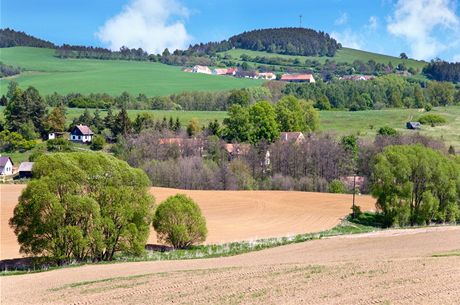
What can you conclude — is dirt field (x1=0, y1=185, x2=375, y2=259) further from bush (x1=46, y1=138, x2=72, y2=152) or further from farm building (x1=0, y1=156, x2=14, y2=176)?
bush (x1=46, y1=138, x2=72, y2=152)

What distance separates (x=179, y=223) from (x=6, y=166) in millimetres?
50961

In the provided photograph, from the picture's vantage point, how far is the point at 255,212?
67688 millimetres

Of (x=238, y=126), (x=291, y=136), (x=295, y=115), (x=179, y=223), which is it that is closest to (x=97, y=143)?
(x=238, y=126)

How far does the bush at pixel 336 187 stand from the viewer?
85125 mm

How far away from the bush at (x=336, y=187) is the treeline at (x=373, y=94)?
263ft

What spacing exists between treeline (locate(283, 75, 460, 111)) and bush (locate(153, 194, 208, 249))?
121 m

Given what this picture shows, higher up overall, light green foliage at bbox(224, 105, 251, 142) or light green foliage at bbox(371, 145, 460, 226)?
light green foliage at bbox(224, 105, 251, 142)

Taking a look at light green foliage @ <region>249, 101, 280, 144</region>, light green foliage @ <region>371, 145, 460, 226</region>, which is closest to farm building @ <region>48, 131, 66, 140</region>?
light green foliage @ <region>249, 101, 280, 144</region>

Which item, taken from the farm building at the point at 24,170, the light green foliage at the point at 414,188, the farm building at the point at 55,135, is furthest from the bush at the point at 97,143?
the light green foliage at the point at 414,188

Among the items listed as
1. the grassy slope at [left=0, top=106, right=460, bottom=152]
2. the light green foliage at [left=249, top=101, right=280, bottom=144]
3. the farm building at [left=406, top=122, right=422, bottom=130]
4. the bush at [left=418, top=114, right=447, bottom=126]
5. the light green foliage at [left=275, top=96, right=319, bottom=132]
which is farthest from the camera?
the bush at [left=418, top=114, right=447, bottom=126]

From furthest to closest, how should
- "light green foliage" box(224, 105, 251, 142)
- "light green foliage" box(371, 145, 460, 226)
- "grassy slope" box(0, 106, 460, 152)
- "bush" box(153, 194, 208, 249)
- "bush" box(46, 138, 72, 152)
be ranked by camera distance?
"grassy slope" box(0, 106, 460, 152) → "light green foliage" box(224, 105, 251, 142) → "bush" box(46, 138, 72, 152) → "light green foliage" box(371, 145, 460, 226) → "bush" box(153, 194, 208, 249)

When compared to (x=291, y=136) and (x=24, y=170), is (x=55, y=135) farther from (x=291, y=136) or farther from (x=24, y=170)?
(x=291, y=136)

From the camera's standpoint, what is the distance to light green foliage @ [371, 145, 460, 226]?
63438 millimetres

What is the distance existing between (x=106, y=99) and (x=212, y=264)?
116367 mm
